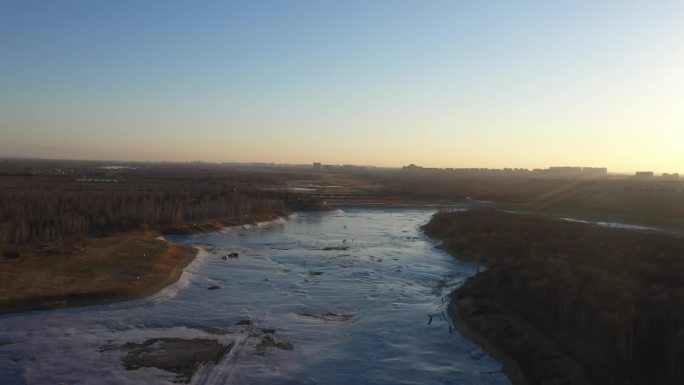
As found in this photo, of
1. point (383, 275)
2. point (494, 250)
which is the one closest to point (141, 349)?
point (383, 275)

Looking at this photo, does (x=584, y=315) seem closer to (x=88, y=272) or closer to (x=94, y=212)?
(x=88, y=272)

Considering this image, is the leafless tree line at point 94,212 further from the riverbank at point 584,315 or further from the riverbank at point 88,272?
the riverbank at point 584,315

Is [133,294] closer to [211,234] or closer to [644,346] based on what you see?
[644,346]

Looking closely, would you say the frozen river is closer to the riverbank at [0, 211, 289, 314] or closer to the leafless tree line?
the riverbank at [0, 211, 289, 314]

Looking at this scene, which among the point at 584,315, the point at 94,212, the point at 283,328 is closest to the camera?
the point at 584,315

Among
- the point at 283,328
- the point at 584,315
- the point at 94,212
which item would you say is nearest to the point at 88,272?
the point at 283,328

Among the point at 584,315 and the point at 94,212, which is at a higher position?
the point at 584,315
